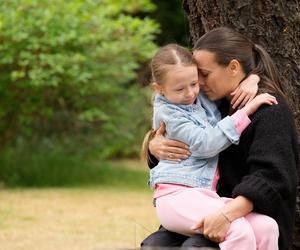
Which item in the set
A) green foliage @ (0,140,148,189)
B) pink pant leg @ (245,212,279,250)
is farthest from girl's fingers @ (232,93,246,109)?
green foliage @ (0,140,148,189)

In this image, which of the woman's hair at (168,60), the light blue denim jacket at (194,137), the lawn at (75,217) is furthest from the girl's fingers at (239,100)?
the lawn at (75,217)

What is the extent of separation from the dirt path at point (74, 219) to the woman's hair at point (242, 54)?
213cm

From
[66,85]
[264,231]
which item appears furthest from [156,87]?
[66,85]

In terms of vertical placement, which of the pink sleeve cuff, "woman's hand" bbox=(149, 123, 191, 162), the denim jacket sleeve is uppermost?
the pink sleeve cuff

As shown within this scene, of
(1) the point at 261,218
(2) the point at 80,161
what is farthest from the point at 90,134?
(1) the point at 261,218

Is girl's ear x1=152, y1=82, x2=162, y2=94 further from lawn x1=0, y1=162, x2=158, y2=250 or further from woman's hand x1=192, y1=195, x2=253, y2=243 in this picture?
lawn x1=0, y1=162, x2=158, y2=250

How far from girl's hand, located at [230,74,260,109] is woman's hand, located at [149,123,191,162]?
12.7 inches

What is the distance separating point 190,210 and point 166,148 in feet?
1.12

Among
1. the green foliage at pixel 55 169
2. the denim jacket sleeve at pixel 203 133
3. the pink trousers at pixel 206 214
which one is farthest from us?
the green foliage at pixel 55 169

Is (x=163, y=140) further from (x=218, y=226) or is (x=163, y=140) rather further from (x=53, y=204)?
(x=53, y=204)

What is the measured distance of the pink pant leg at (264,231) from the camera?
348 centimetres

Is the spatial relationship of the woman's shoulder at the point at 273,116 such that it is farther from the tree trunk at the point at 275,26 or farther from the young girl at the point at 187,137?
the tree trunk at the point at 275,26

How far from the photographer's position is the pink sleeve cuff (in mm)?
3588

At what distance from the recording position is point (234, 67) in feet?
12.5
